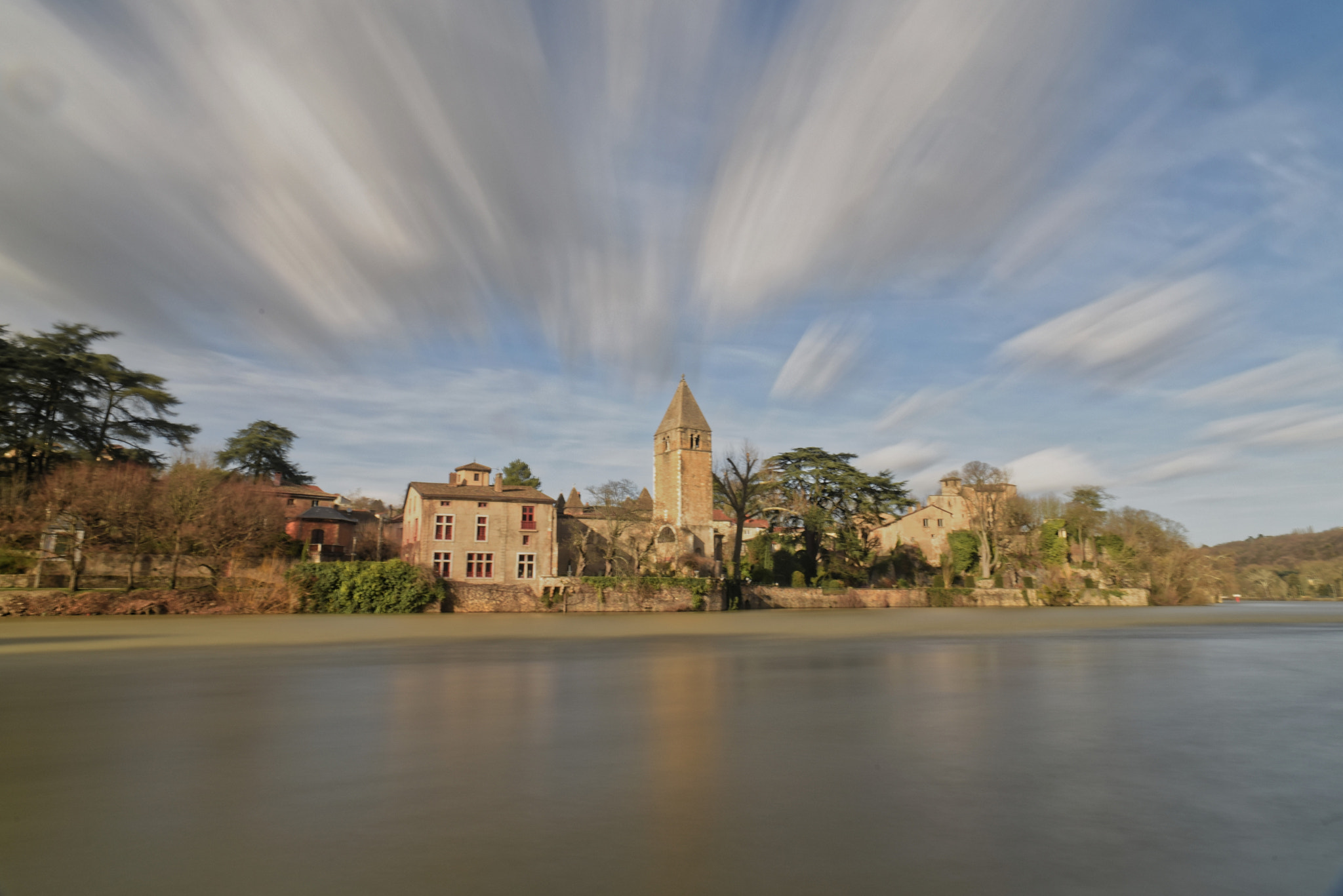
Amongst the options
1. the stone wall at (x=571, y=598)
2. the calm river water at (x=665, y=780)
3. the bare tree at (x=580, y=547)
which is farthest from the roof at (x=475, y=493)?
the calm river water at (x=665, y=780)

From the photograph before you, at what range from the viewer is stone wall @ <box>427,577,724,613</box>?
38844mm

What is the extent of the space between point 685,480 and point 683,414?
511 cm

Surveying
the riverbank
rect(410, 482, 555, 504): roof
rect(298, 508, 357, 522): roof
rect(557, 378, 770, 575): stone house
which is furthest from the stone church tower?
rect(298, 508, 357, 522): roof

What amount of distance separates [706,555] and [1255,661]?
37563 mm

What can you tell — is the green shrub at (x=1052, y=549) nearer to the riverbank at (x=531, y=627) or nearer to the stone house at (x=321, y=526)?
the riverbank at (x=531, y=627)

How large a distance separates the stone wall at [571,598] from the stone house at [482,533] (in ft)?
6.64

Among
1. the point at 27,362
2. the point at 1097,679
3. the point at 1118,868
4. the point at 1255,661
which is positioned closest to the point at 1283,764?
the point at 1118,868

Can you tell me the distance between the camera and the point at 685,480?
54.1 meters

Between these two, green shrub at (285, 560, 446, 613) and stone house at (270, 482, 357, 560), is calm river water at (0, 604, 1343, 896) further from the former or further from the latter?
stone house at (270, 482, 357, 560)

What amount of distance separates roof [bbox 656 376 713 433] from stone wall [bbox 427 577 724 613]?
1474 cm

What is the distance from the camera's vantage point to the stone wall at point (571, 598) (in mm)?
38844

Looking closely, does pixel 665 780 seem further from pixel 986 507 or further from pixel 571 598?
pixel 986 507

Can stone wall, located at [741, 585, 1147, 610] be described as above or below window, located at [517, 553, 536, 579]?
below

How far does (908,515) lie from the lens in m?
64.9
